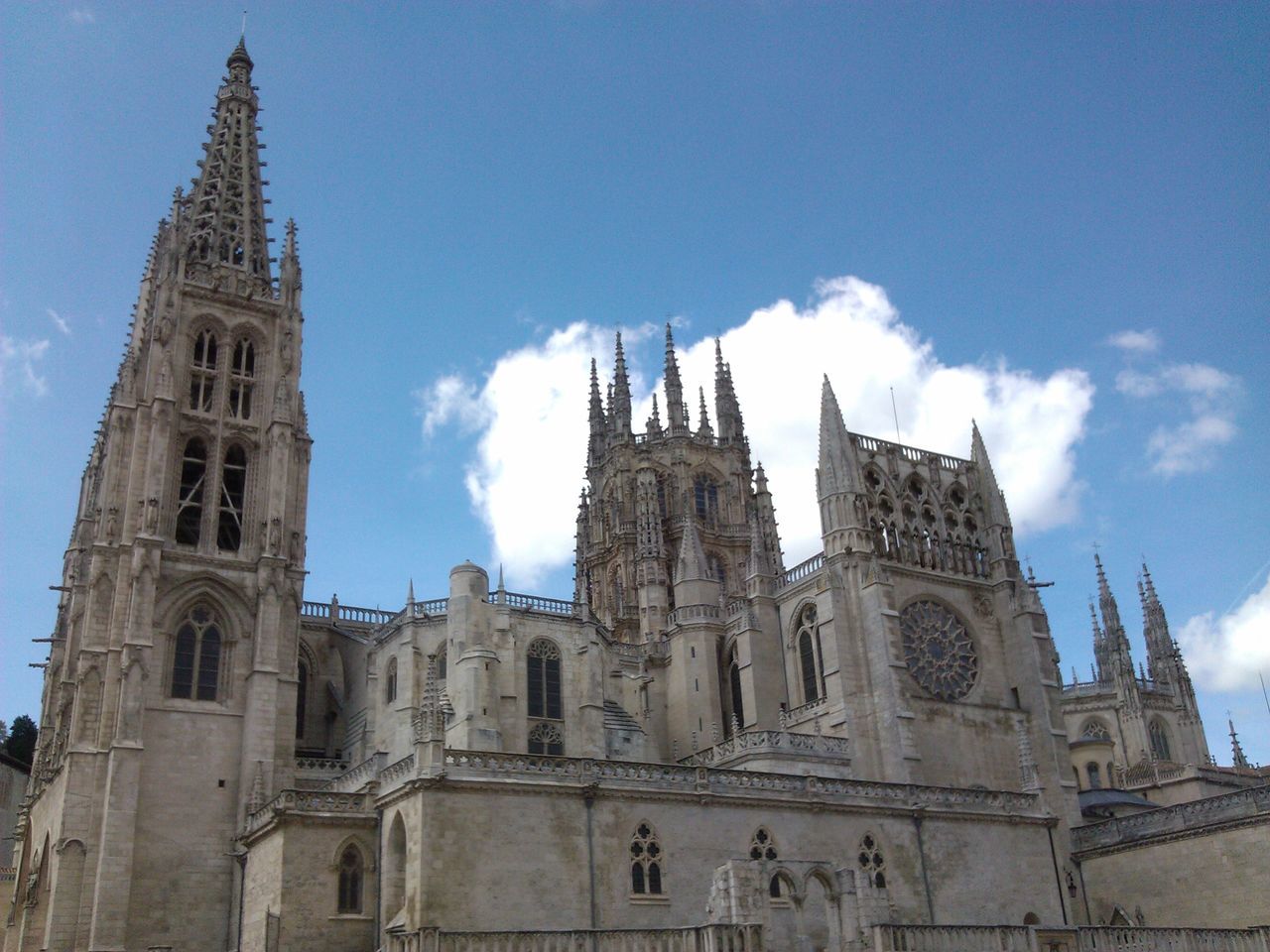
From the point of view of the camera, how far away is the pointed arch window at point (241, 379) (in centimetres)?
4672

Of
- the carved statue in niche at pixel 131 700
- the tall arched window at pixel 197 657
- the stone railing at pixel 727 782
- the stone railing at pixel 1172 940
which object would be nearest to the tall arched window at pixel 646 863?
the stone railing at pixel 727 782

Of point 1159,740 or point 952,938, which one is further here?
point 1159,740

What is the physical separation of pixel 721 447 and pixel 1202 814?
4044cm

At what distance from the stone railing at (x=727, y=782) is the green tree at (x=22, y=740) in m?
40.8

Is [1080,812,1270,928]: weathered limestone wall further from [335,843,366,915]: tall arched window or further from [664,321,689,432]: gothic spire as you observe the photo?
[664,321,689,432]: gothic spire

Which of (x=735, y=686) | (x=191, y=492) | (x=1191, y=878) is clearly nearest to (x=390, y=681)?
(x=191, y=492)

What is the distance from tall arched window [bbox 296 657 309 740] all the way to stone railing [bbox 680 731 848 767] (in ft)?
53.5

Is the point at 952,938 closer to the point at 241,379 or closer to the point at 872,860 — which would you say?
the point at 872,860

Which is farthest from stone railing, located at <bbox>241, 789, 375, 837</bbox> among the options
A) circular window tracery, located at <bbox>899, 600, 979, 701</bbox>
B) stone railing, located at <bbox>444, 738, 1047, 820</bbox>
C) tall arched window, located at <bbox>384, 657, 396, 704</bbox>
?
circular window tracery, located at <bbox>899, 600, 979, 701</bbox>

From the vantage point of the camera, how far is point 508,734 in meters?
40.8

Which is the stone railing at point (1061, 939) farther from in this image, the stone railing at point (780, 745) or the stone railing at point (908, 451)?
the stone railing at point (908, 451)

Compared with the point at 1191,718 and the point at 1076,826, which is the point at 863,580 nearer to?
the point at 1076,826

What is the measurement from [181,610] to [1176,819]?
34008 mm

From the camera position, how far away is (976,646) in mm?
46156
